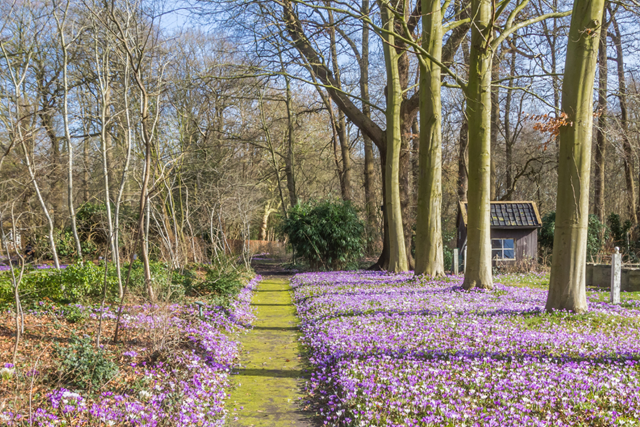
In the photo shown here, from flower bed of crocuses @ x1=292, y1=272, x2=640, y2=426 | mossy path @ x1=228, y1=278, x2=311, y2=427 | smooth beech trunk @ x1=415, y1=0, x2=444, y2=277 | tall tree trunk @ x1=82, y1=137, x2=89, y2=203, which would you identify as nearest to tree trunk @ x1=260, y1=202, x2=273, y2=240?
tall tree trunk @ x1=82, y1=137, x2=89, y2=203

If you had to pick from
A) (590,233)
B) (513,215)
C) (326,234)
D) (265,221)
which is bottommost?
(326,234)

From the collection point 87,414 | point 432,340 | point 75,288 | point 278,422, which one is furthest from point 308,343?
point 75,288

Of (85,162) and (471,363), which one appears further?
(85,162)

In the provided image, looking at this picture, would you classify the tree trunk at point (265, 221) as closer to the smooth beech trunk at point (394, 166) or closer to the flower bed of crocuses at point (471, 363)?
the smooth beech trunk at point (394, 166)

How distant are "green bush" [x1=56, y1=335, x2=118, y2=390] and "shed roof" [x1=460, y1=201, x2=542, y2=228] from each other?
16254 millimetres

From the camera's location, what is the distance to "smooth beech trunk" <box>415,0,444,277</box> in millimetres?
13922

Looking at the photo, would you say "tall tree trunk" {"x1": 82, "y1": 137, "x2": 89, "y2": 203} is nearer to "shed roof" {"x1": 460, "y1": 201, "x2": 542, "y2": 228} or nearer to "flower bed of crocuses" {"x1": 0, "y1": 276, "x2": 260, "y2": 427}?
"flower bed of crocuses" {"x1": 0, "y1": 276, "x2": 260, "y2": 427}

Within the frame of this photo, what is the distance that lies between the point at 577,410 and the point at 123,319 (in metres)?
6.45

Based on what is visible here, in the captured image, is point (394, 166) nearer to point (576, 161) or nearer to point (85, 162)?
point (576, 161)

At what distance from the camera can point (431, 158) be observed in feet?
45.9

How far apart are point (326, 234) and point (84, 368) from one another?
15246mm

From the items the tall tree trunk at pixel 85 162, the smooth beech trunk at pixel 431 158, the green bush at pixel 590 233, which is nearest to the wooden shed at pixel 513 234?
the green bush at pixel 590 233

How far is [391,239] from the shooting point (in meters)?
16.5

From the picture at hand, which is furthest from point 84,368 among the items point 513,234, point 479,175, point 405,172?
point 513,234
